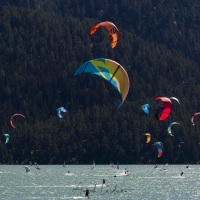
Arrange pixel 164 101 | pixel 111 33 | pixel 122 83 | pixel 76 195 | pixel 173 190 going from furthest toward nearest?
1. pixel 173 190
2. pixel 76 195
3. pixel 164 101
4. pixel 111 33
5. pixel 122 83

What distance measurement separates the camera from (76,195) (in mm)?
110562

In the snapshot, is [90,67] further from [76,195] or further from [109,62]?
[76,195]

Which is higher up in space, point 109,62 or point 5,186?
point 109,62

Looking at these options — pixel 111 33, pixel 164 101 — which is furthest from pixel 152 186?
pixel 111 33

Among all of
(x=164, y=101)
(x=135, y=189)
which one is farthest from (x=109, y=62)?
(x=135, y=189)

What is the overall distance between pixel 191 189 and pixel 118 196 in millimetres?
21782

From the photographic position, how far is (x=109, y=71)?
89.4 m

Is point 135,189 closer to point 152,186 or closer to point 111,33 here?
point 152,186

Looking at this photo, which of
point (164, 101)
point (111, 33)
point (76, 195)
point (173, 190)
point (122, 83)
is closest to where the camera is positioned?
point (122, 83)

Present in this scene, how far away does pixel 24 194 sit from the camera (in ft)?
378

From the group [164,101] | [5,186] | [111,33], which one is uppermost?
[111,33]

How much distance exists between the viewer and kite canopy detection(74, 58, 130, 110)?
8769 centimetres

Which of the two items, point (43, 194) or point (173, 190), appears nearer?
point (43, 194)

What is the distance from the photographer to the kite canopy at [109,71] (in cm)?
8769
